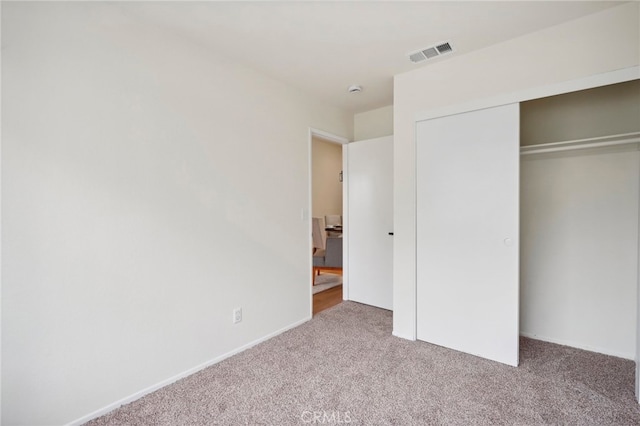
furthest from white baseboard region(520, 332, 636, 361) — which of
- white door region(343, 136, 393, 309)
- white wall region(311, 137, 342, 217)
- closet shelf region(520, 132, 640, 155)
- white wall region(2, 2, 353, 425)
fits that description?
white wall region(311, 137, 342, 217)

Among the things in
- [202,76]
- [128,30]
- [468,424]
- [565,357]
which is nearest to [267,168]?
[202,76]

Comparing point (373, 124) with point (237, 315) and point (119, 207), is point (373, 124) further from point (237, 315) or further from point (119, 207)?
point (119, 207)

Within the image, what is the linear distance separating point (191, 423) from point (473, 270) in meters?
2.18

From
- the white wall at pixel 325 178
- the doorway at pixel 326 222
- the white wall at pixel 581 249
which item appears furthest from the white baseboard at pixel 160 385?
the white wall at pixel 325 178

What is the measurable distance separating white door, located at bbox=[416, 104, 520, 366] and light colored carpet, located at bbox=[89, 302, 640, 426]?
208mm

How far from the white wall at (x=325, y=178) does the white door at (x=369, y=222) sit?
8.43 ft

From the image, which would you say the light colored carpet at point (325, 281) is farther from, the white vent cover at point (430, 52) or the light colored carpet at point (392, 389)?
the white vent cover at point (430, 52)

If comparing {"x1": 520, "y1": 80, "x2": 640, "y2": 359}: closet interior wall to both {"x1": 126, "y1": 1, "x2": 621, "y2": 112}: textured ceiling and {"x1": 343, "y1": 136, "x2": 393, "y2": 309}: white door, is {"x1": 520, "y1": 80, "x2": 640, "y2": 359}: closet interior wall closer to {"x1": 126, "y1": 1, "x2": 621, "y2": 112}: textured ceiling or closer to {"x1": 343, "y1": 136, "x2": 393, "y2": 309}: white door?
{"x1": 126, "y1": 1, "x2": 621, "y2": 112}: textured ceiling

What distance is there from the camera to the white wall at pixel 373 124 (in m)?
3.54

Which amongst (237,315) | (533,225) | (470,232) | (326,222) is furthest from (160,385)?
(326,222)

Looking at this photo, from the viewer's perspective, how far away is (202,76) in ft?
7.16

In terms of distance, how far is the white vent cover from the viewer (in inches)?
86.9

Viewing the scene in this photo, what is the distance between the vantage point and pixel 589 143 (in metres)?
2.24

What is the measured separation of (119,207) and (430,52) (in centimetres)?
247
